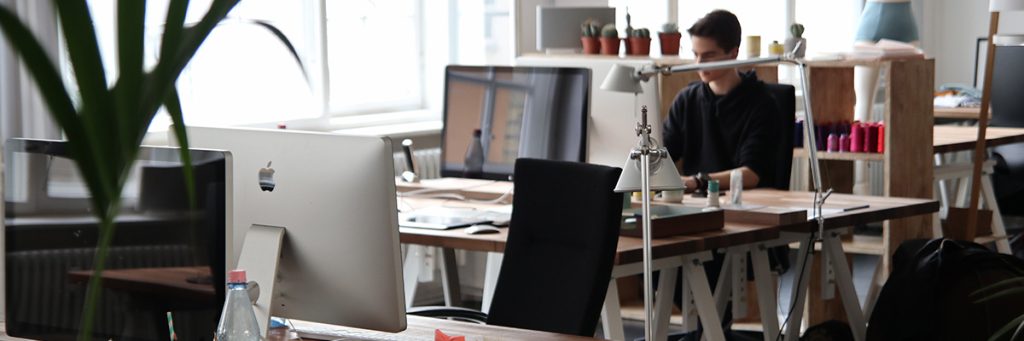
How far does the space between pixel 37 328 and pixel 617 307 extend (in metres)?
1.60

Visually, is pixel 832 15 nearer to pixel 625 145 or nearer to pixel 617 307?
pixel 625 145

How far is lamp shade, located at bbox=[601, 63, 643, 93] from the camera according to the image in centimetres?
348

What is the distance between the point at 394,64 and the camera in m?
5.89

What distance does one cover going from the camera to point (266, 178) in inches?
81.0

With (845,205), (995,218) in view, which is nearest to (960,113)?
(995,218)

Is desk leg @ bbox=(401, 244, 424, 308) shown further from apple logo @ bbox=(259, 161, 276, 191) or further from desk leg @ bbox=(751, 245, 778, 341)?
apple logo @ bbox=(259, 161, 276, 191)

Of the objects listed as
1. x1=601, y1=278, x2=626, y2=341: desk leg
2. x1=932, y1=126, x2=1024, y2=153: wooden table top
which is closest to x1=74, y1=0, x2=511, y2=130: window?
x1=932, y1=126, x2=1024, y2=153: wooden table top

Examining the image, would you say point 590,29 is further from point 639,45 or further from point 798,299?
point 798,299

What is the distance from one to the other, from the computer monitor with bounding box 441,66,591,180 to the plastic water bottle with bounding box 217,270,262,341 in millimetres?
1931

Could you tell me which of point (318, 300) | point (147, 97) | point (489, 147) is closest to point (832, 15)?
point (489, 147)

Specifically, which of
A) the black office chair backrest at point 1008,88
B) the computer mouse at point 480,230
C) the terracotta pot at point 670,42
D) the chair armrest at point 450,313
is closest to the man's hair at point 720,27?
the terracotta pot at point 670,42

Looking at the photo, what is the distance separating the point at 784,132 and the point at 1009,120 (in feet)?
7.70

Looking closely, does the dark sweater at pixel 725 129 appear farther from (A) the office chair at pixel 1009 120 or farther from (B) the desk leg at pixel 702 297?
(A) the office chair at pixel 1009 120

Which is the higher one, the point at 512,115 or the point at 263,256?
the point at 512,115
